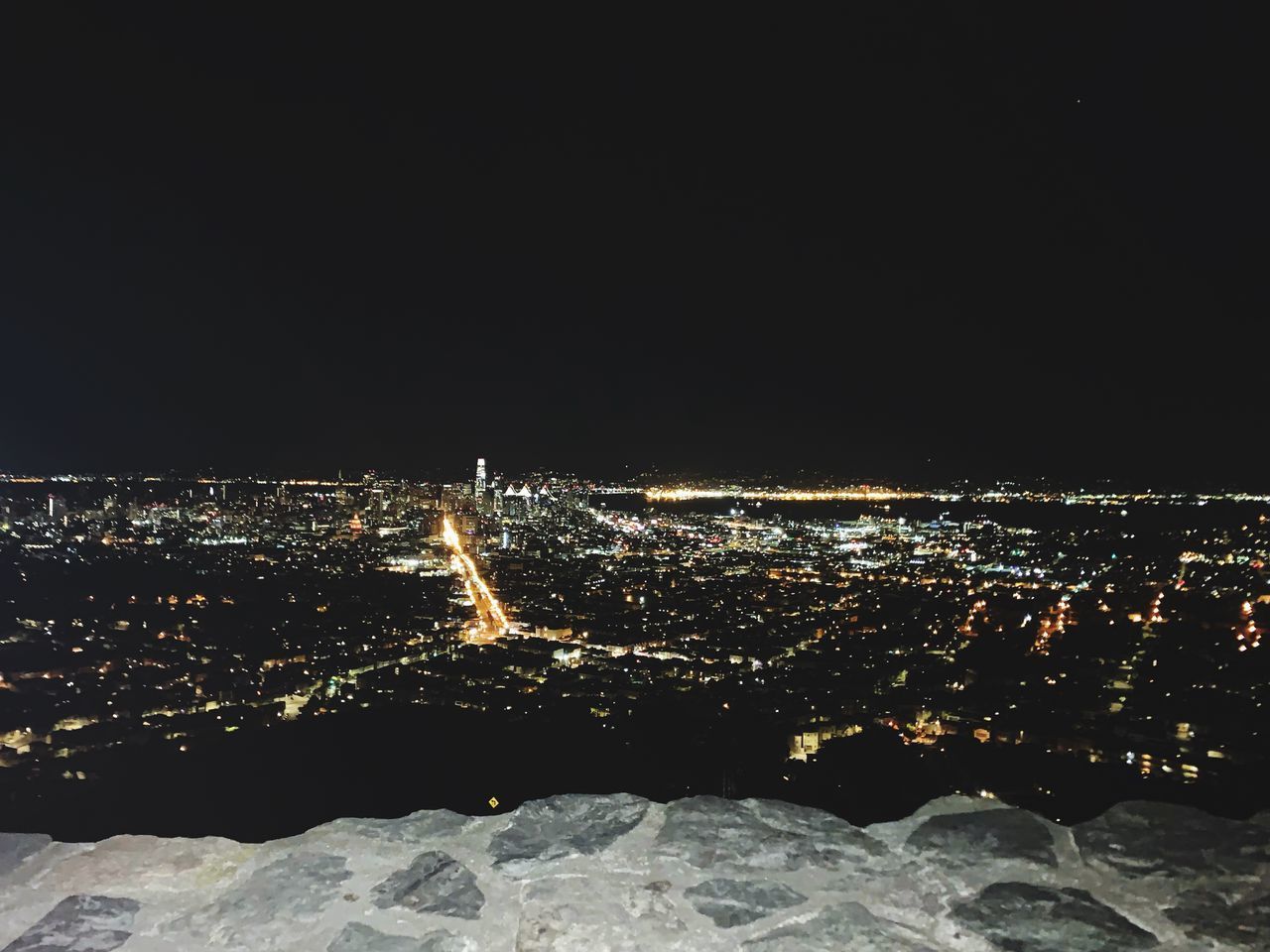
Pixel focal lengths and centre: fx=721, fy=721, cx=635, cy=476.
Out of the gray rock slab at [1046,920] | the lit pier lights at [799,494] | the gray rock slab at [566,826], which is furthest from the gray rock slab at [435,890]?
the lit pier lights at [799,494]

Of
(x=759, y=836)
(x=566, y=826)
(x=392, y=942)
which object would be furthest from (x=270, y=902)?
(x=759, y=836)

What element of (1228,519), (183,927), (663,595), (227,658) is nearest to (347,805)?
(227,658)

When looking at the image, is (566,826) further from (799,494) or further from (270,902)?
(799,494)

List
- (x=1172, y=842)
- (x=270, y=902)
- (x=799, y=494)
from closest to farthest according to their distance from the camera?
(x=270, y=902), (x=1172, y=842), (x=799, y=494)

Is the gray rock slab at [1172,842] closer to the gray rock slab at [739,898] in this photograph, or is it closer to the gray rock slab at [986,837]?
the gray rock slab at [986,837]

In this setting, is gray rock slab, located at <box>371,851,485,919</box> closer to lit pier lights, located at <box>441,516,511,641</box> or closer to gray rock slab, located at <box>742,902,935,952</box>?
gray rock slab, located at <box>742,902,935,952</box>

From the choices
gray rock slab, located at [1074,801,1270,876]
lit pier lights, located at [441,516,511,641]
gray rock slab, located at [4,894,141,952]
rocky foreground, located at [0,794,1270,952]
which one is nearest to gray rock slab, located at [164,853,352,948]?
rocky foreground, located at [0,794,1270,952]

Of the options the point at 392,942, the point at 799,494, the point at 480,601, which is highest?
the point at 392,942
